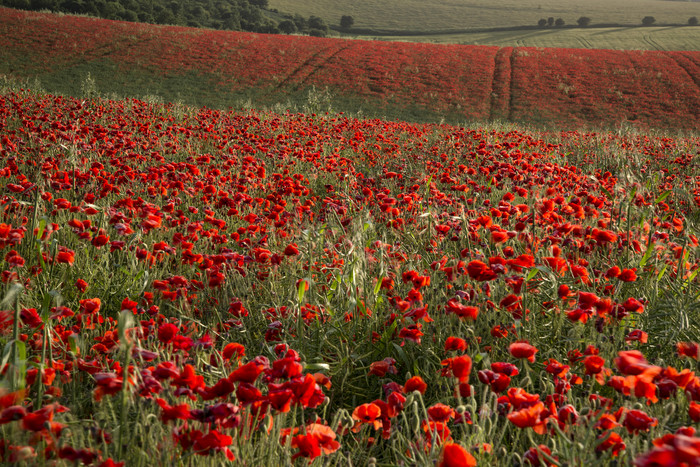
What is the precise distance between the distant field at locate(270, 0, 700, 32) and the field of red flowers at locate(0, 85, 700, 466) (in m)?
64.4

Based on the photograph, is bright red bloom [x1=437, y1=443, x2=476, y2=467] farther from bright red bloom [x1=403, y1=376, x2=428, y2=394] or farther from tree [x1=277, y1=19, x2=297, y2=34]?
tree [x1=277, y1=19, x2=297, y2=34]

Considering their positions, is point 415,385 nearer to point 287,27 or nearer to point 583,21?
point 287,27

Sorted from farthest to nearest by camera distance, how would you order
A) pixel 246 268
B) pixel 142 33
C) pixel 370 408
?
pixel 142 33 → pixel 246 268 → pixel 370 408

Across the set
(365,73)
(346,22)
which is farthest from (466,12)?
(365,73)

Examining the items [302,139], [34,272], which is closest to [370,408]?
[34,272]

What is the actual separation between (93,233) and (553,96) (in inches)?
960

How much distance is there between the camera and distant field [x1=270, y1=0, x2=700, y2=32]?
63.4 metres

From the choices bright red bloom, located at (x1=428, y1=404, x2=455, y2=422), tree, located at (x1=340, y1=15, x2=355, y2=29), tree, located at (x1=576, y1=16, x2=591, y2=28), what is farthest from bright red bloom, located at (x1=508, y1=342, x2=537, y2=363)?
tree, located at (x1=576, y1=16, x2=591, y2=28)

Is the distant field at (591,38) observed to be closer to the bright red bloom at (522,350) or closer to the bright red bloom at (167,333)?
the bright red bloom at (522,350)

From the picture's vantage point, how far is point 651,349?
218 cm

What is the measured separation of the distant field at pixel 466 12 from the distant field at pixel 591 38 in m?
6.89

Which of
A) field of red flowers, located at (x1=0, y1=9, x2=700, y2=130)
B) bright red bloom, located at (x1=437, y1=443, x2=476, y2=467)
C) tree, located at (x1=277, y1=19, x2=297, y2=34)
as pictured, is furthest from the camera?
tree, located at (x1=277, y1=19, x2=297, y2=34)

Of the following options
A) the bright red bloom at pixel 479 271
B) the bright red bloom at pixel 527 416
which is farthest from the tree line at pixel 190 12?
the bright red bloom at pixel 527 416

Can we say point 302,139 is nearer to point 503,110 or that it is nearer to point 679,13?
point 503,110
